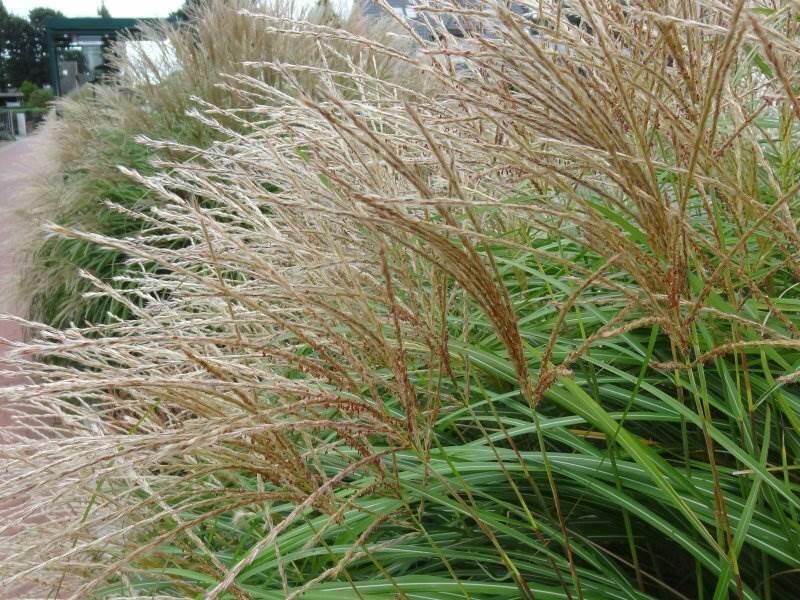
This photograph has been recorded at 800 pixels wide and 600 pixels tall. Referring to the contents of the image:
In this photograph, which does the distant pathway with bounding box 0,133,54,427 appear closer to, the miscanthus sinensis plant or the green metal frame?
the miscanthus sinensis plant

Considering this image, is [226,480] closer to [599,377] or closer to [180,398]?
[180,398]

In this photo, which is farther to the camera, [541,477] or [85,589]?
[541,477]

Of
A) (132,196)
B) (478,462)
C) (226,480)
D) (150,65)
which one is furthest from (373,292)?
(150,65)

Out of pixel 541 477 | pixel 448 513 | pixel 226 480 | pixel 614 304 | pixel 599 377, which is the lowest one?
pixel 226 480

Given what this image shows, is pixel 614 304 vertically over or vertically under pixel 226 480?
over

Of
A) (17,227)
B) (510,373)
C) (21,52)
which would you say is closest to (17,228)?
(17,227)

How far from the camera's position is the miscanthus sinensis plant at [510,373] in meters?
0.92

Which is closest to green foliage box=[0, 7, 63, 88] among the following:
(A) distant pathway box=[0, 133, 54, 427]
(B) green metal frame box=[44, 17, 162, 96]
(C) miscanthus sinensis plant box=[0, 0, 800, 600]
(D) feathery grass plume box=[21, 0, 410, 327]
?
(B) green metal frame box=[44, 17, 162, 96]

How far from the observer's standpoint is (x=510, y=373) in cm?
133

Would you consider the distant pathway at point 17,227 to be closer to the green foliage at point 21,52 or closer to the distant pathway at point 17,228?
the distant pathway at point 17,228

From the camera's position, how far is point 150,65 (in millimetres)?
5500

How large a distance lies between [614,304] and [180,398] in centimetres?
73

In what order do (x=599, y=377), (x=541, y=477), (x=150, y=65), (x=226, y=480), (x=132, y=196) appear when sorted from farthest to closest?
(x=150, y=65) → (x=132, y=196) → (x=226, y=480) → (x=599, y=377) → (x=541, y=477)

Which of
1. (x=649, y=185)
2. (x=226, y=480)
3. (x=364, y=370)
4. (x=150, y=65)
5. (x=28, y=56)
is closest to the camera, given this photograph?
(x=649, y=185)
